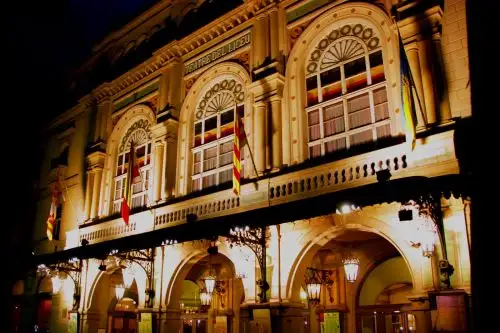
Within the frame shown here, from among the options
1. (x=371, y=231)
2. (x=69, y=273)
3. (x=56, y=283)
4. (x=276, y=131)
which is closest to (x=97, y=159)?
(x=69, y=273)

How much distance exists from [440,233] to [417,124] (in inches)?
97.6

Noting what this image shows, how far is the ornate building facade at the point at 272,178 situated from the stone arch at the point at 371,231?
36mm

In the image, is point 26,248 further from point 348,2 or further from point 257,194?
point 348,2

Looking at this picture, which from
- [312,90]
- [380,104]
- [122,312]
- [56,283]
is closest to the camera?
[380,104]

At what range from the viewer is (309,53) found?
1389 cm

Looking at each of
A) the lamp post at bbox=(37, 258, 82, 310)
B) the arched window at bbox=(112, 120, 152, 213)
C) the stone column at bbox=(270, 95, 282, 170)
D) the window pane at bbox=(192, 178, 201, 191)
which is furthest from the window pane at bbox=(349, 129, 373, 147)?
the lamp post at bbox=(37, 258, 82, 310)

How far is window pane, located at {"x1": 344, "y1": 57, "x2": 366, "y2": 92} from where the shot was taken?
12.7m

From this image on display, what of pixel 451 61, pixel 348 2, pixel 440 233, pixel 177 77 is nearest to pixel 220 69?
pixel 177 77

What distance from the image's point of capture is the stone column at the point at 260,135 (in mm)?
13492

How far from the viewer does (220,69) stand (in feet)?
52.3

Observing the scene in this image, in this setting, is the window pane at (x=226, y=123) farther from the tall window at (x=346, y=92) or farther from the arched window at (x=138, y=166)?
the arched window at (x=138, y=166)

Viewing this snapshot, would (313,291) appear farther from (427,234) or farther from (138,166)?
(138,166)

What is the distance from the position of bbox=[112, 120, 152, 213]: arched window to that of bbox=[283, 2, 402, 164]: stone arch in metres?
6.05

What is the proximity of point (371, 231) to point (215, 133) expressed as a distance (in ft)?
22.0
